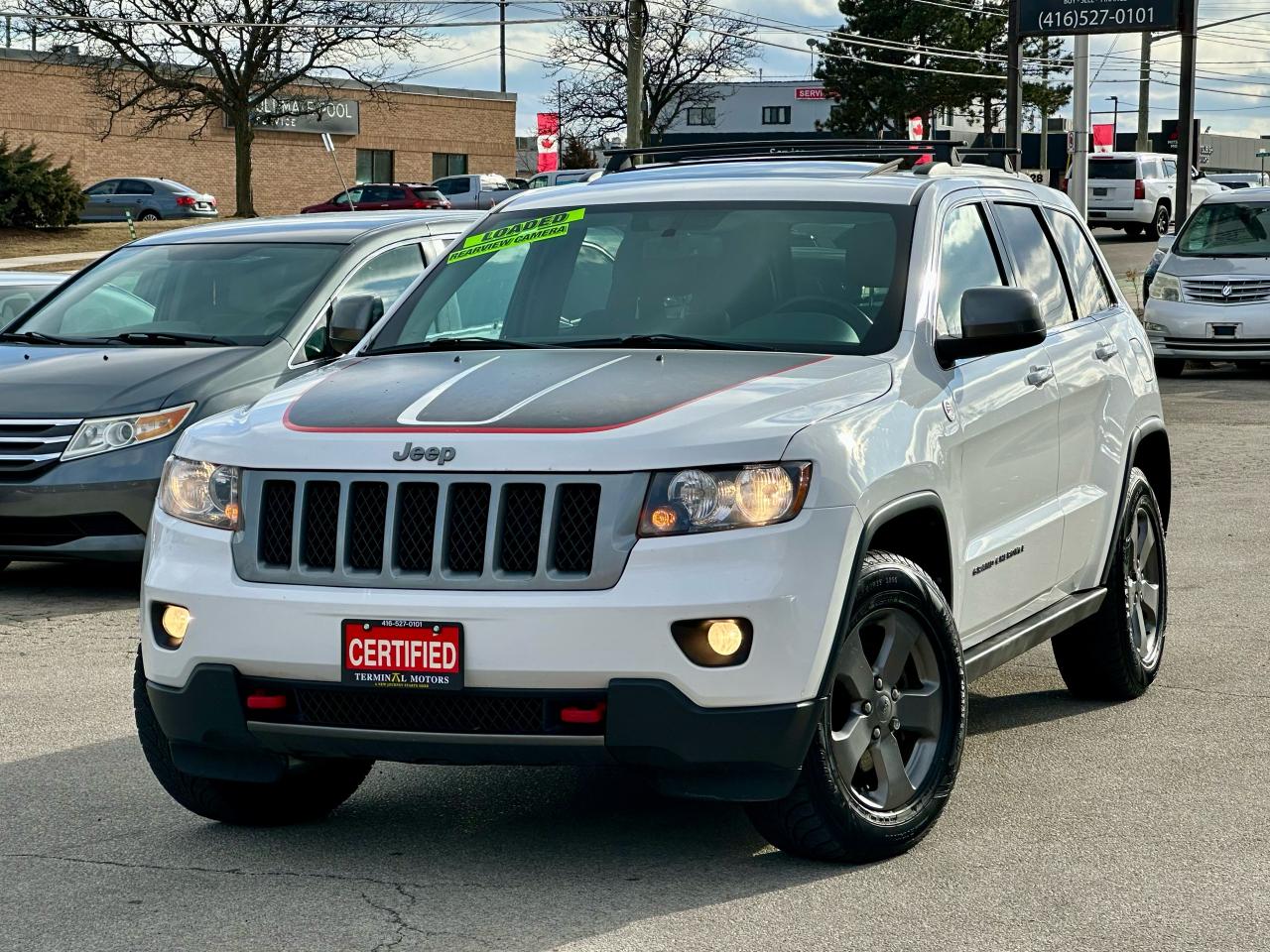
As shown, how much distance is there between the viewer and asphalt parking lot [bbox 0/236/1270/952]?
446 cm

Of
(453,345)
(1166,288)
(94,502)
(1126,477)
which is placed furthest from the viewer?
(1166,288)

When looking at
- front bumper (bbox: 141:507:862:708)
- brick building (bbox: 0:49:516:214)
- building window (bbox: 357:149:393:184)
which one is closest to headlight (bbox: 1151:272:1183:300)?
front bumper (bbox: 141:507:862:708)

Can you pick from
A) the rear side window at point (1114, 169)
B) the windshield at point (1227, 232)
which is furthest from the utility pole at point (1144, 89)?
the windshield at point (1227, 232)

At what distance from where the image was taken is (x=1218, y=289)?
19.3m

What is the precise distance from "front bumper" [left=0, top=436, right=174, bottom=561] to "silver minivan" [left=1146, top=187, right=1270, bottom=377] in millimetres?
13028

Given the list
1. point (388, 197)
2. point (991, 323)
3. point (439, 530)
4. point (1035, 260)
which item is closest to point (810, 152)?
point (1035, 260)

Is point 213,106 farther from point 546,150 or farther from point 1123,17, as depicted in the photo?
point 1123,17

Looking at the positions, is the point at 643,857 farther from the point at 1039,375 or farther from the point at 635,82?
the point at 635,82

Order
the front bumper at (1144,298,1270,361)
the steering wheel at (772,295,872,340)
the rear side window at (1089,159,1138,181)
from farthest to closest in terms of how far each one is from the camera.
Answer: the rear side window at (1089,159,1138,181) < the front bumper at (1144,298,1270,361) < the steering wheel at (772,295,872,340)

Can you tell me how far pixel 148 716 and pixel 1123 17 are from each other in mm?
24511

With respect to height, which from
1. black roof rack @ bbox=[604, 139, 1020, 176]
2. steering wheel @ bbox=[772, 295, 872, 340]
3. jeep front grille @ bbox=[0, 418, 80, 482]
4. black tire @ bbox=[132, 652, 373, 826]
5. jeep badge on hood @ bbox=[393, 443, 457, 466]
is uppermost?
black roof rack @ bbox=[604, 139, 1020, 176]

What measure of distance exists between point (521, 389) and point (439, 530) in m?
0.58

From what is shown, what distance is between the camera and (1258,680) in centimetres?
714

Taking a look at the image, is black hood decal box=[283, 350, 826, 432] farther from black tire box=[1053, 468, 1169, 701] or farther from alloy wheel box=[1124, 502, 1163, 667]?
alloy wheel box=[1124, 502, 1163, 667]
